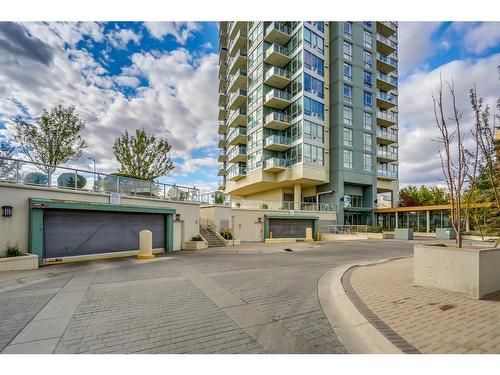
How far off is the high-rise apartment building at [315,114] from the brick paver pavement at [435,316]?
2925 centimetres

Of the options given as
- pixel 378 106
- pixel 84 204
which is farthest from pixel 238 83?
pixel 84 204

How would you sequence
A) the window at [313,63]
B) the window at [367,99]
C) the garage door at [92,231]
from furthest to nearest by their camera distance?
the window at [367,99]
the window at [313,63]
the garage door at [92,231]

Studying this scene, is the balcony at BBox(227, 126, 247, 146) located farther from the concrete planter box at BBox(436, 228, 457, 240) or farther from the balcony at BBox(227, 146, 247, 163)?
the concrete planter box at BBox(436, 228, 457, 240)

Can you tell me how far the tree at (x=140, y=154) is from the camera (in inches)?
1179

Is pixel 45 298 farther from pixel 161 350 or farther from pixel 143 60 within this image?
pixel 143 60

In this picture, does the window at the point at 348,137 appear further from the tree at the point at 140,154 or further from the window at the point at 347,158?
the tree at the point at 140,154

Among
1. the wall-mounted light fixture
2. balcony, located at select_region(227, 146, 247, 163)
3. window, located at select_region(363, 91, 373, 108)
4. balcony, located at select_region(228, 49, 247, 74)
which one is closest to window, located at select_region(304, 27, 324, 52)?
window, located at select_region(363, 91, 373, 108)

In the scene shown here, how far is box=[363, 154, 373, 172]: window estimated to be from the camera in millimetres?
40431

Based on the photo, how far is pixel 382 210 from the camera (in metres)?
39.6

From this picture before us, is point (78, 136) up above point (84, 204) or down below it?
above

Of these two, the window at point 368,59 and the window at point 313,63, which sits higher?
the window at point 368,59

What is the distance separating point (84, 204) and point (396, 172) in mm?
47217

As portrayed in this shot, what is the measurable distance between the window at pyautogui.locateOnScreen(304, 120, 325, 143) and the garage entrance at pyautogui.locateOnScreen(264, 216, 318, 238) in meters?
11.4

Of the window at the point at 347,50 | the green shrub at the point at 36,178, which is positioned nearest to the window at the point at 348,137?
the window at the point at 347,50
